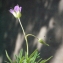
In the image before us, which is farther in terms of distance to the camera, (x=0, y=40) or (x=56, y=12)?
(x=0, y=40)

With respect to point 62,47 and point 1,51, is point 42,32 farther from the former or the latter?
point 1,51

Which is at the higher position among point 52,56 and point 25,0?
point 25,0

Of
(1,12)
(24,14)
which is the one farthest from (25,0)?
(1,12)

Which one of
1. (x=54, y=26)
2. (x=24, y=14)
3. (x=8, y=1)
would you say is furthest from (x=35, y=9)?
(x=8, y=1)

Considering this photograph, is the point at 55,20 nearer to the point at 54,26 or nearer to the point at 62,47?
the point at 54,26

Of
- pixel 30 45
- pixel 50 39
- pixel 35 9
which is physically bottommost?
pixel 50 39

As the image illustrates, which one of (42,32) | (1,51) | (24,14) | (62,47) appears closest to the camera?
(62,47)

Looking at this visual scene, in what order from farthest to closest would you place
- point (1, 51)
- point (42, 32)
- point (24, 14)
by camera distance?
point (1, 51) → point (24, 14) → point (42, 32)
